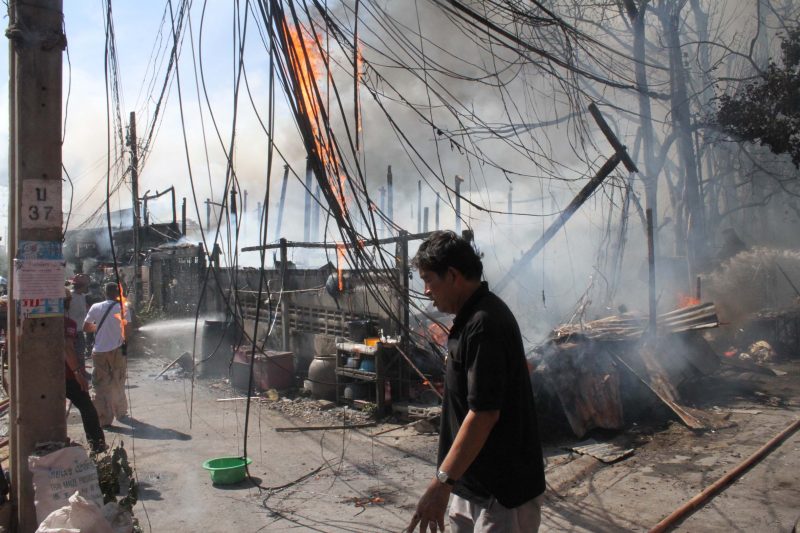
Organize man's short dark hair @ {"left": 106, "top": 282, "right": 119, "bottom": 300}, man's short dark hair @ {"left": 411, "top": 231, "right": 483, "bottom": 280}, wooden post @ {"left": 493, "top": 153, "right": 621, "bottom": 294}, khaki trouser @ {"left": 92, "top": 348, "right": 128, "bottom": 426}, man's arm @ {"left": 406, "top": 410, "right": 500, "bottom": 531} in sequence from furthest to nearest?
wooden post @ {"left": 493, "top": 153, "right": 621, "bottom": 294} → man's short dark hair @ {"left": 106, "top": 282, "right": 119, "bottom": 300} → khaki trouser @ {"left": 92, "top": 348, "right": 128, "bottom": 426} → man's short dark hair @ {"left": 411, "top": 231, "right": 483, "bottom": 280} → man's arm @ {"left": 406, "top": 410, "right": 500, "bottom": 531}

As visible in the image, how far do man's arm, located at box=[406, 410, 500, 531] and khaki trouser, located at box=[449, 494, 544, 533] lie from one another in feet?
0.62

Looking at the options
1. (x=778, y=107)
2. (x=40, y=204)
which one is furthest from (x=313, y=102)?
(x=778, y=107)

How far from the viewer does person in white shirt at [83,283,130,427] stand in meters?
7.58

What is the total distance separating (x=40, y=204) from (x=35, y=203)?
0.02 m

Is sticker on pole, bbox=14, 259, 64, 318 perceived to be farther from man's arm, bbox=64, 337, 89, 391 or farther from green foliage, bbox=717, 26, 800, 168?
green foliage, bbox=717, 26, 800, 168

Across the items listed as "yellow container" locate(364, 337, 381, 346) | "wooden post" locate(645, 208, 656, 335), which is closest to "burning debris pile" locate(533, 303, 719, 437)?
"wooden post" locate(645, 208, 656, 335)

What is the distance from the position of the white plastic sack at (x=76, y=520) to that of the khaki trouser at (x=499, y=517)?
1968 mm

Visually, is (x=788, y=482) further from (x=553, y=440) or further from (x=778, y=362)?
(x=778, y=362)

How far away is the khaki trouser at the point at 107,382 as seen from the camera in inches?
298

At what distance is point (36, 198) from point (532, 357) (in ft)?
20.6

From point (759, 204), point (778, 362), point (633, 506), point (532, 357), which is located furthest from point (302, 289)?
point (759, 204)

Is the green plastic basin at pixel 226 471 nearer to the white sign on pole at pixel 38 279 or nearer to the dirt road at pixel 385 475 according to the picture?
the dirt road at pixel 385 475

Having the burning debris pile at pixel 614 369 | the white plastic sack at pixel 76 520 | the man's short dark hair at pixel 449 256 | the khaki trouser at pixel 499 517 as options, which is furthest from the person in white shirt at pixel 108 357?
the khaki trouser at pixel 499 517

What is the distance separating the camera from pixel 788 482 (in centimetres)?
548
